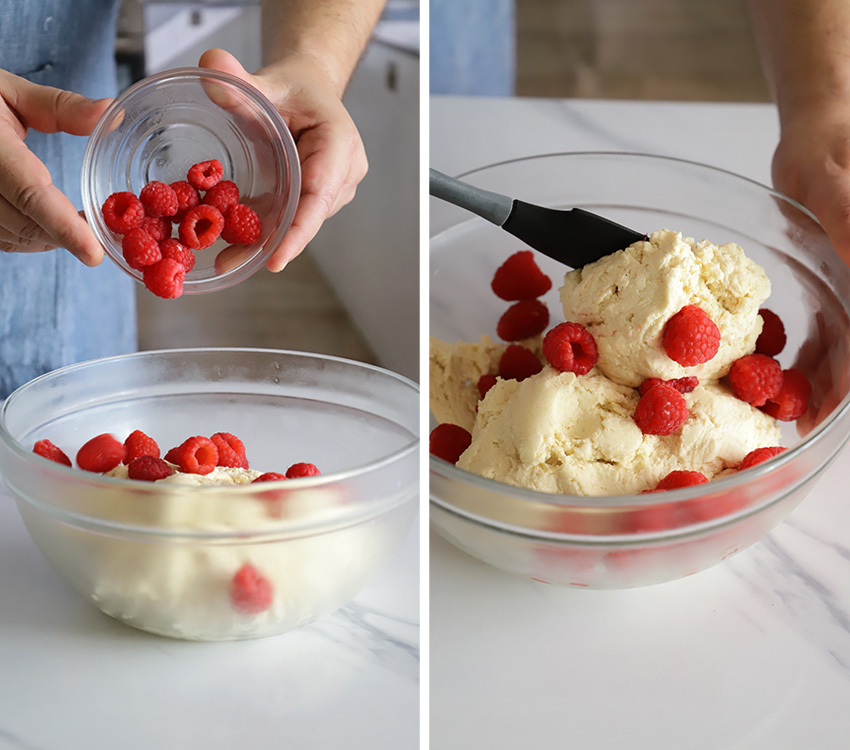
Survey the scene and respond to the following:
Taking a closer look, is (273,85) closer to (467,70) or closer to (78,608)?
(78,608)

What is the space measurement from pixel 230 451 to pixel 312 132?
373mm

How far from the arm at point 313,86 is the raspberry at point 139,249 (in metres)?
0.12

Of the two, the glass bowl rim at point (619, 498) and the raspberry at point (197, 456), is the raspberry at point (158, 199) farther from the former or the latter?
the glass bowl rim at point (619, 498)

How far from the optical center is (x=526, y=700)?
599mm

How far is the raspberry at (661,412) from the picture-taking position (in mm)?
688

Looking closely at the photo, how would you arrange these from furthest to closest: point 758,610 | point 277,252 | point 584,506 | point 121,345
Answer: point 121,345 < point 277,252 < point 758,610 < point 584,506

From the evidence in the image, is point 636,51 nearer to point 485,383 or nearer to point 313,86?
point 313,86

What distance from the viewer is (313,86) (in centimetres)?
92

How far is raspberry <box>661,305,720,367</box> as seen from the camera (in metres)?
0.69

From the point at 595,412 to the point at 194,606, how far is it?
353mm

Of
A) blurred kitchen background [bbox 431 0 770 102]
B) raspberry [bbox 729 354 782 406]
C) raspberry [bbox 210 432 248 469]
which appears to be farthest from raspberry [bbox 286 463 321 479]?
blurred kitchen background [bbox 431 0 770 102]

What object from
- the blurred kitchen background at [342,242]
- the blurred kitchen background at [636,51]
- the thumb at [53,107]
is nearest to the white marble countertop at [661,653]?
the thumb at [53,107]

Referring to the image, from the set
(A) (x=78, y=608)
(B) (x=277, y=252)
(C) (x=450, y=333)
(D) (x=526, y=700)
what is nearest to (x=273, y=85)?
(B) (x=277, y=252)

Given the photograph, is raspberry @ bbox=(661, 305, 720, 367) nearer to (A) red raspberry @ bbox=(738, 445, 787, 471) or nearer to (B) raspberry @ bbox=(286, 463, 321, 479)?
(A) red raspberry @ bbox=(738, 445, 787, 471)
